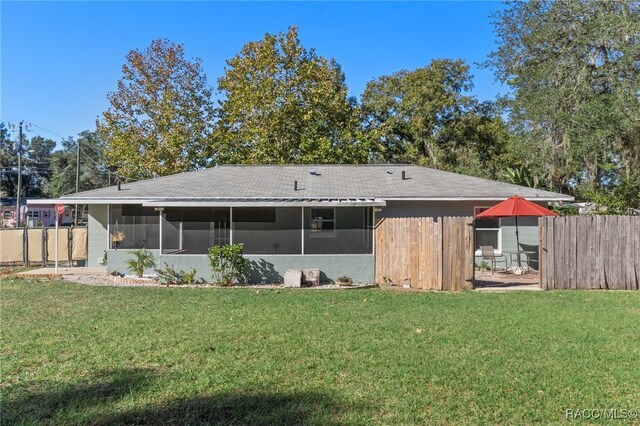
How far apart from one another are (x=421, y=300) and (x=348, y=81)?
23903 millimetres

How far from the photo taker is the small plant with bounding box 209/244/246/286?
42.1 ft

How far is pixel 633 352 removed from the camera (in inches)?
235

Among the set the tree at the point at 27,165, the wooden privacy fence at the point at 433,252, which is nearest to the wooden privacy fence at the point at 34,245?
the wooden privacy fence at the point at 433,252

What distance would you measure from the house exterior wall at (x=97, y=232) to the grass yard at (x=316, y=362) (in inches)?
265

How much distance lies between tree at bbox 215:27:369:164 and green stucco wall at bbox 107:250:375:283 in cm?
1285

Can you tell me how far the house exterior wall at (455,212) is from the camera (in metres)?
15.5

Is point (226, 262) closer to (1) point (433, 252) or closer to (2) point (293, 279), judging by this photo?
(2) point (293, 279)

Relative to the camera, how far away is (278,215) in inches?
572

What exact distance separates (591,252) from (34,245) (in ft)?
60.5

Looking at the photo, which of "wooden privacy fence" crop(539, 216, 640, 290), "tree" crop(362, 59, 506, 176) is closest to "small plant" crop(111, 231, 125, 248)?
"wooden privacy fence" crop(539, 216, 640, 290)

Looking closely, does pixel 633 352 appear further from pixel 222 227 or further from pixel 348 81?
pixel 348 81

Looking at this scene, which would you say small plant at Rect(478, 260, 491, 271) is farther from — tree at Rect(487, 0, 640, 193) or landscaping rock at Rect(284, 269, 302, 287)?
landscaping rock at Rect(284, 269, 302, 287)

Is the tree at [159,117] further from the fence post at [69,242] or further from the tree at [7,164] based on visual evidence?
the tree at [7,164]

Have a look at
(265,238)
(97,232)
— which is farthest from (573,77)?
(97,232)
